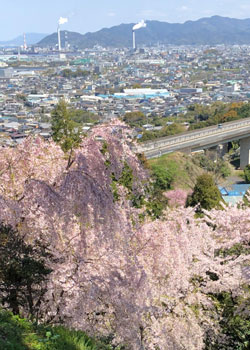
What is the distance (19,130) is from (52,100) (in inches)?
847

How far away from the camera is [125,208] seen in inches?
201

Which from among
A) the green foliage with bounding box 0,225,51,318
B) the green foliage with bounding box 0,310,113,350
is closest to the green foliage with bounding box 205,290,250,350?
the green foliage with bounding box 0,310,113,350

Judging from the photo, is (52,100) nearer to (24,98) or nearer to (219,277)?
(24,98)

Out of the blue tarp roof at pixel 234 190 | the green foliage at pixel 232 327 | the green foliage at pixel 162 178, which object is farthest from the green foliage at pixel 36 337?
the blue tarp roof at pixel 234 190

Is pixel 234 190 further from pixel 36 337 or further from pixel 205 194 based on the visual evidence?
pixel 36 337

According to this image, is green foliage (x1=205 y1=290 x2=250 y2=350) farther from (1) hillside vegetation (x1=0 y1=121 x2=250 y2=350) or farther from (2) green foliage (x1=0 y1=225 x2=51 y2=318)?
(2) green foliage (x1=0 y1=225 x2=51 y2=318)

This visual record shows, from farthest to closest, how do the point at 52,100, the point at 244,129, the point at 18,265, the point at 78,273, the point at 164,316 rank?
the point at 52,100 < the point at 244,129 < the point at 164,316 < the point at 78,273 < the point at 18,265

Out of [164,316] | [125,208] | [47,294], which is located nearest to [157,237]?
[125,208]

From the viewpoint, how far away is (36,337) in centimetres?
346

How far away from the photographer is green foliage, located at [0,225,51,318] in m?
3.91

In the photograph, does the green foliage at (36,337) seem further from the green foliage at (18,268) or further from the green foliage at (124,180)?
the green foliage at (124,180)

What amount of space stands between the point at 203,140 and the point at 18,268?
17.9m

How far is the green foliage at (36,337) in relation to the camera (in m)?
3.30

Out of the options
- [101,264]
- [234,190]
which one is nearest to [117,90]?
[234,190]
